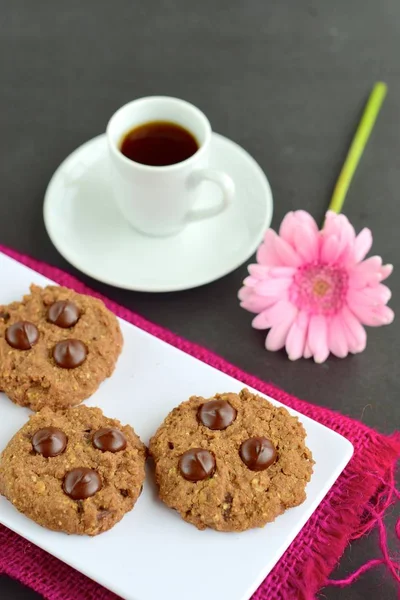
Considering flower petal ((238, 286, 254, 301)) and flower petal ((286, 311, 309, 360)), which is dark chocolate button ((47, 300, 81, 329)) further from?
flower petal ((286, 311, 309, 360))

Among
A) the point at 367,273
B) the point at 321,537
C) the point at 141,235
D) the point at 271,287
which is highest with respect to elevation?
the point at 367,273

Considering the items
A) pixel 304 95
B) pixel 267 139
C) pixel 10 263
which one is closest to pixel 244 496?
pixel 10 263

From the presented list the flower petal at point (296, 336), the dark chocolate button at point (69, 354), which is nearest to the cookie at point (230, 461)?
the dark chocolate button at point (69, 354)

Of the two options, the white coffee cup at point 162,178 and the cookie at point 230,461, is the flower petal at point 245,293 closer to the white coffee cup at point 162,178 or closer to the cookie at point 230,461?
the white coffee cup at point 162,178

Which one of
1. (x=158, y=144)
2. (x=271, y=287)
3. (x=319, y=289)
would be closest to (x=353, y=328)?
(x=319, y=289)

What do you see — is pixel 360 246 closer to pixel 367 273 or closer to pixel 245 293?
pixel 367 273

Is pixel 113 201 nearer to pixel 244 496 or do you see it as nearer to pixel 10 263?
pixel 10 263
